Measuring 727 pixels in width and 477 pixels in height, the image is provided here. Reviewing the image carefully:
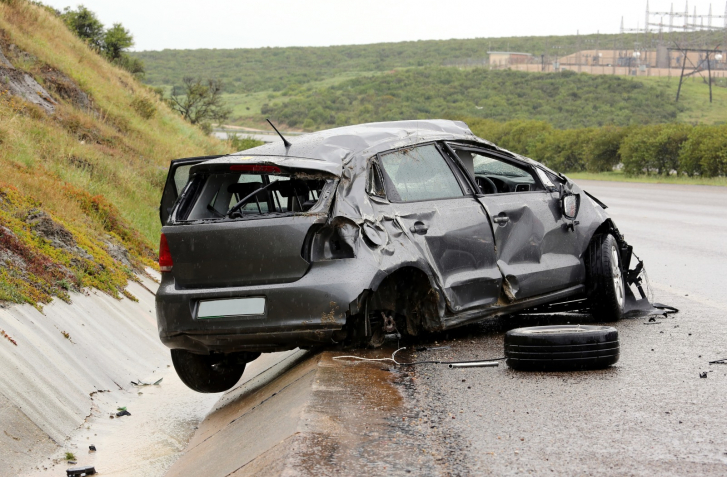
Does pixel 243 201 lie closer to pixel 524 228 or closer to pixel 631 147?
pixel 524 228

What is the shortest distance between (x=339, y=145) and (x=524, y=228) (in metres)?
1.70

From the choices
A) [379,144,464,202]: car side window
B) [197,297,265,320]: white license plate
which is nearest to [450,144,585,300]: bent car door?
[379,144,464,202]: car side window

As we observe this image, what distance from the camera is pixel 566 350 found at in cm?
611

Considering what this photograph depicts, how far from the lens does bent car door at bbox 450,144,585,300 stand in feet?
24.0

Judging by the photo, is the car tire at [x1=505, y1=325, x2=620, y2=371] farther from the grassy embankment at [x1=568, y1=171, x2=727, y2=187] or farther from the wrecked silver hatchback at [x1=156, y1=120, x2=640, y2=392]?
the grassy embankment at [x1=568, y1=171, x2=727, y2=187]

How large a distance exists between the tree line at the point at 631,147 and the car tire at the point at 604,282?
88.4 feet

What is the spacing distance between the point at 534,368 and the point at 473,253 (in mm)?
1151

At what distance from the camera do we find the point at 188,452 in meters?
6.38

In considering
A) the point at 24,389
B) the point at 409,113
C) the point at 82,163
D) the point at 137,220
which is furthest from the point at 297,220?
the point at 409,113

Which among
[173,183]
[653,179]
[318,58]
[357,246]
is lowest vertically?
[653,179]

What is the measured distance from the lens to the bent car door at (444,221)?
263 inches

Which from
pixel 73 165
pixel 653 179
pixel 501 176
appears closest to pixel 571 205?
pixel 501 176

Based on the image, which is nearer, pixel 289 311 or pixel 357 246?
pixel 289 311

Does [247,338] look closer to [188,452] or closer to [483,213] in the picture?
[188,452]
